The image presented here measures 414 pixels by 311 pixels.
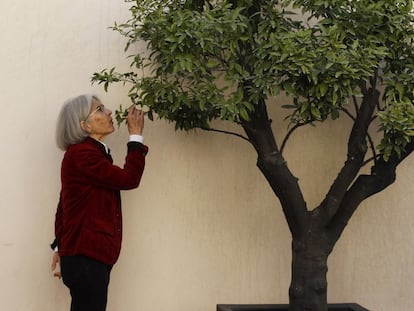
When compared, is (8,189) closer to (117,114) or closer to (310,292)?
(117,114)

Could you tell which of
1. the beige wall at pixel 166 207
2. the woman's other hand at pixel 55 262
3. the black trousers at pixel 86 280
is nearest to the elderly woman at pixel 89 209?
the black trousers at pixel 86 280

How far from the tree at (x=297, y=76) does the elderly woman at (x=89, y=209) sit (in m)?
0.27

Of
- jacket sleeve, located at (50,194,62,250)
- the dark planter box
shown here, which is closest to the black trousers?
jacket sleeve, located at (50,194,62,250)

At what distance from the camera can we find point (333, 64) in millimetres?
2777

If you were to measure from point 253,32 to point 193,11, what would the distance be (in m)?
0.32

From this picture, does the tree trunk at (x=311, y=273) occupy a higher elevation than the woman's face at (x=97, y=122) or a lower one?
lower

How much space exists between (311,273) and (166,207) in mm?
951

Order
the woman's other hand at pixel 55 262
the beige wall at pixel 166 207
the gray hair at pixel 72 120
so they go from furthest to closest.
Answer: the beige wall at pixel 166 207, the woman's other hand at pixel 55 262, the gray hair at pixel 72 120

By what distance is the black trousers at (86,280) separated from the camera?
305 centimetres

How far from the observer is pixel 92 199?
10.2 feet

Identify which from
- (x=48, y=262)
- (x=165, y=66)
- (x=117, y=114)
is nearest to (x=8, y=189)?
(x=48, y=262)

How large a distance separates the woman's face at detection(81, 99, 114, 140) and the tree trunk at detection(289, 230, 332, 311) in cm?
119

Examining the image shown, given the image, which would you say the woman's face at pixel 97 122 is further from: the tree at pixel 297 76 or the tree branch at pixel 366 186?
the tree branch at pixel 366 186

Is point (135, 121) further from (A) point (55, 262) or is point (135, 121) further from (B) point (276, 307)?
(B) point (276, 307)
